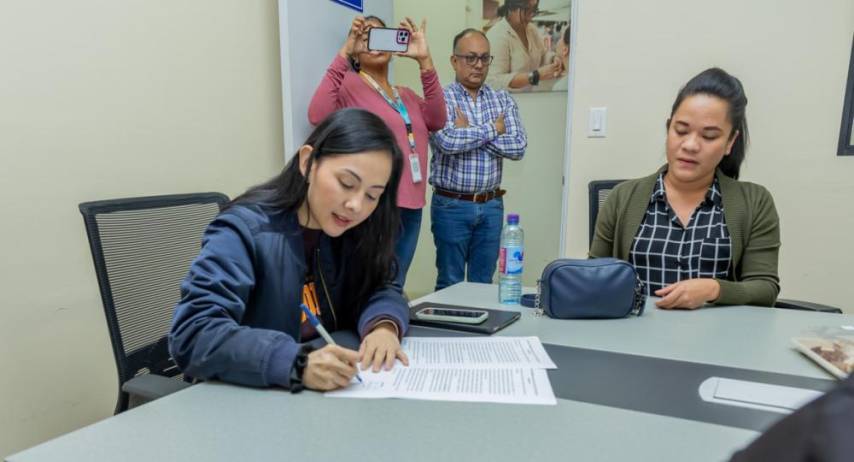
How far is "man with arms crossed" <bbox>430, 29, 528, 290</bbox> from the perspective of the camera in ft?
8.01

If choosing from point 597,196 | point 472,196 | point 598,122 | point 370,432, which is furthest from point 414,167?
point 370,432

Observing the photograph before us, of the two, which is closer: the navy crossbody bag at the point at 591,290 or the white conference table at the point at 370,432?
the white conference table at the point at 370,432

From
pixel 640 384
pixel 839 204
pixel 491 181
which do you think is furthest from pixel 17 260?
pixel 839 204

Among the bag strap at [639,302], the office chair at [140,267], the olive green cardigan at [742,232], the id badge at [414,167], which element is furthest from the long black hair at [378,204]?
the id badge at [414,167]

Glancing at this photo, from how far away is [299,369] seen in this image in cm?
80

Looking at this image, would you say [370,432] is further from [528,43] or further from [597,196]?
[528,43]

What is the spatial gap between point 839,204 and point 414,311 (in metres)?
1.93

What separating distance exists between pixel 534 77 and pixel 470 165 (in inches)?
44.3

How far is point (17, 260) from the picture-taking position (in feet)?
4.86

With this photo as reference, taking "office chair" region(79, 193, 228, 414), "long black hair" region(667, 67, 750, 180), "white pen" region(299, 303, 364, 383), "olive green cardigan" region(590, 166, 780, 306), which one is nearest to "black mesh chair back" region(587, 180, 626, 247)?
"olive green cardigan" region(590, 166, 780, 306)

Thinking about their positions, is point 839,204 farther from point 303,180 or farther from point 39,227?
point 39,227

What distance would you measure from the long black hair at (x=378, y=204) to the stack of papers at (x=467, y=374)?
0.20 meters

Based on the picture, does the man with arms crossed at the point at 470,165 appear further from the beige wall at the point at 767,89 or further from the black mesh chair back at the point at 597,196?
the black mesh chair back at the point at 597,196

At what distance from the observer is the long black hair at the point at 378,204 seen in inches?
41.5
